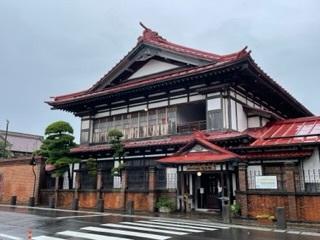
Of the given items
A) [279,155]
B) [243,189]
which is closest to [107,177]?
[243,189]

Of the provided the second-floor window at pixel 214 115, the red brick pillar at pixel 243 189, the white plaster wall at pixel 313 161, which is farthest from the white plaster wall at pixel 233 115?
the white plaster wall at pixel 313 161

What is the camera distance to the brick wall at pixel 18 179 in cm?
2783

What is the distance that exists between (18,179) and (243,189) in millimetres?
20524

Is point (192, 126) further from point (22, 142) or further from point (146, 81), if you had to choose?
point (22, 142)

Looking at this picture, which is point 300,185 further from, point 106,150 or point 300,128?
point 106,150

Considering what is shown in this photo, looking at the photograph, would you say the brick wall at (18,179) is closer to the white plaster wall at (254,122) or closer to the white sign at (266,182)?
the white plaster wall at (254,122)

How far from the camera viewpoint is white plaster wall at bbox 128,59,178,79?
79.2ft

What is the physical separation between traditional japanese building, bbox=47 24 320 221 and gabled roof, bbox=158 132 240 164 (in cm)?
6

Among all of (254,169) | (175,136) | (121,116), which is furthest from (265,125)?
(121,116)

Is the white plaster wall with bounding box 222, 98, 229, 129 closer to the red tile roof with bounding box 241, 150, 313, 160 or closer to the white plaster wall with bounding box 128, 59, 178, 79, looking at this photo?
the red tile roof with bounding box 241, 150, 313, 160

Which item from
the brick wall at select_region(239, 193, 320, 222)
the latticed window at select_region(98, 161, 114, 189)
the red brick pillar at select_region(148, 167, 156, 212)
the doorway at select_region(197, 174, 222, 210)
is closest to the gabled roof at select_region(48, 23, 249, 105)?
the latticed window at select_region(98, 161, 114, 189)

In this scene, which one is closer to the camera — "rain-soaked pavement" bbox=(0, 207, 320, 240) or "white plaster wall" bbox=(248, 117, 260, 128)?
"rain-soaked pavement" bbox=(0, 207, 320, 240)

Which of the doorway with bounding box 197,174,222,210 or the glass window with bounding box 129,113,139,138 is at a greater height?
the glass window with bounding box 129,113,139,138

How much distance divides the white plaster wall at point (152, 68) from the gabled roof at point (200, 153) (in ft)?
23.0
